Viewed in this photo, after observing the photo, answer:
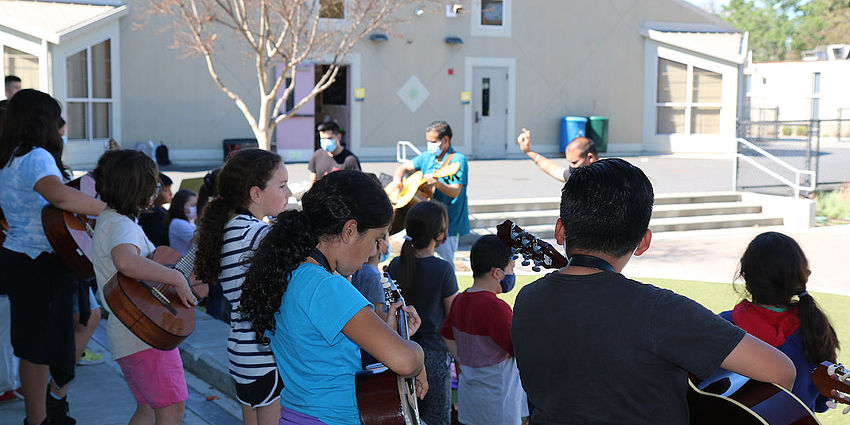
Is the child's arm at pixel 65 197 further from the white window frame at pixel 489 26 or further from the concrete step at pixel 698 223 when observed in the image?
the white window frame at pixel 489 26

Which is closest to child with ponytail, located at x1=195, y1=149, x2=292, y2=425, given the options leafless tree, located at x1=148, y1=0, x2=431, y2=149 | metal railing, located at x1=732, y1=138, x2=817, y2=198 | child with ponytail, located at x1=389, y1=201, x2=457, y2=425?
child with ponytail, located at x1=389, y1=201, x2=457, y2=425

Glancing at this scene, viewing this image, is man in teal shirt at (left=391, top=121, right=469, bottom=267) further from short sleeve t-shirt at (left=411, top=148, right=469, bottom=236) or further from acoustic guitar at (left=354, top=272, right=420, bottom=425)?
acoustic guitar at (left=354, top=272, right=420, bottom=425)

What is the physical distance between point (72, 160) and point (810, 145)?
15317 mm

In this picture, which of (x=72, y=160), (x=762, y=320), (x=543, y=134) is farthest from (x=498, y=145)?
(x=762, y=320)

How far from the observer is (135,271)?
3.59 meters

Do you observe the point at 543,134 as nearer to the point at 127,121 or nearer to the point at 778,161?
the point at 778,161

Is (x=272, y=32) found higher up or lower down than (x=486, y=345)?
higher up

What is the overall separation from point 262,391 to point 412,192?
4153 mm

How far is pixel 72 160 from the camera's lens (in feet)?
59.1

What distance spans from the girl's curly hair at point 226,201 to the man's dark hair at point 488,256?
1.20m

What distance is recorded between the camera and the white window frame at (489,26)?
22.3 metres

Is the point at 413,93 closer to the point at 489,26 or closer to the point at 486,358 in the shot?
the point at 489,26

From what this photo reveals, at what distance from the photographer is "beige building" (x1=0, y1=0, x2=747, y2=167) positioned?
18.3 meters

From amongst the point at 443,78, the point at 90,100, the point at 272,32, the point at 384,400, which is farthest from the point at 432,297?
the point at 443,78
